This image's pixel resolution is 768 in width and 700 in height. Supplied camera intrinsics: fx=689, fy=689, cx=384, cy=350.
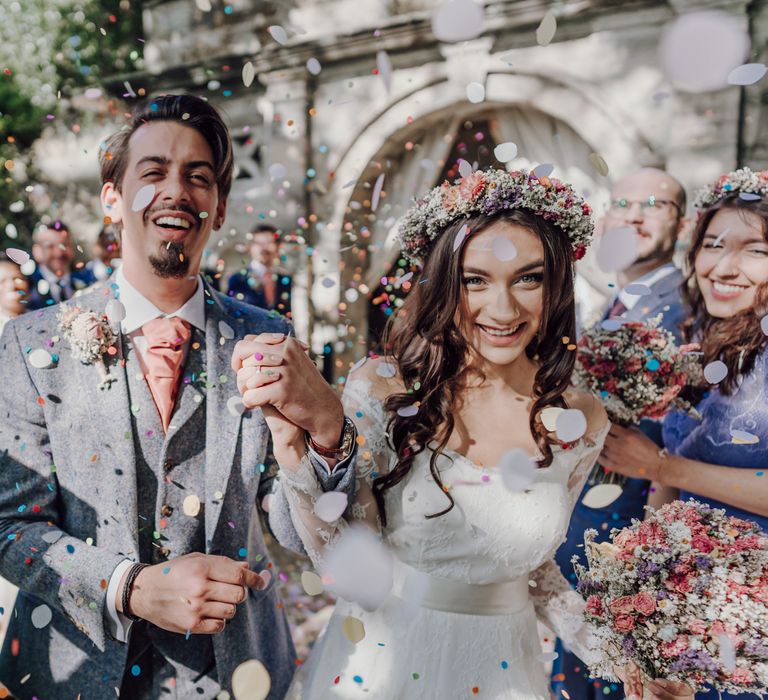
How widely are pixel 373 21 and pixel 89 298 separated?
17.4ft

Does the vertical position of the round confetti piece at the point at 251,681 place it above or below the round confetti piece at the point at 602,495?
below

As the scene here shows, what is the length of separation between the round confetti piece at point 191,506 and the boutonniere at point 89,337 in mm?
381

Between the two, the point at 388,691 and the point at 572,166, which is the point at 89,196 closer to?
the point at 572,166

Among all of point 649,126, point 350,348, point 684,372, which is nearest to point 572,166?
point 649,126

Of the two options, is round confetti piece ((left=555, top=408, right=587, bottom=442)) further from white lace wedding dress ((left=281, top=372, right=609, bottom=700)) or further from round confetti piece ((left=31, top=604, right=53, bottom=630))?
round confetti piece ((left=31, top=604, right=53, bottom=630))

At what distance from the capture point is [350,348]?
7043 mm

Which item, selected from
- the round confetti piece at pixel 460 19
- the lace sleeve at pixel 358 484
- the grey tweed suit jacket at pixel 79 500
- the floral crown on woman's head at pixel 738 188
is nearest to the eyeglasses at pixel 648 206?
the floral crown on woman's head at pixel 738 188

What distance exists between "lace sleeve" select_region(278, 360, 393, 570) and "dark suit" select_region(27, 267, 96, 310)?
4002 millimetres

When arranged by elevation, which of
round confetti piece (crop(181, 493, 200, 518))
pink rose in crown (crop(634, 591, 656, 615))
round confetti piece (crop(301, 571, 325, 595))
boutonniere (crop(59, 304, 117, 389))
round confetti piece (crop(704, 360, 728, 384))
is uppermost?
boutonniere (crop(59, 304, 117, 389))

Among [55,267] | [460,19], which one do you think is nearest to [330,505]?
[460,19]

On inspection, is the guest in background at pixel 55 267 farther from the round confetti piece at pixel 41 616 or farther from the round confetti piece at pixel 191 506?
the round confetti piece at pixel 191 506

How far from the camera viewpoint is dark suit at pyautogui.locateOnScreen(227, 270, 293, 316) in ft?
17.5

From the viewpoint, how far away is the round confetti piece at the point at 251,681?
1.91 meters

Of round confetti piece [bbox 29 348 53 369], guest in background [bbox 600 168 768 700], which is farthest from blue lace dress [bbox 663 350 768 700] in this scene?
Result: round confetti piece [bbox 29 348 53 369]
